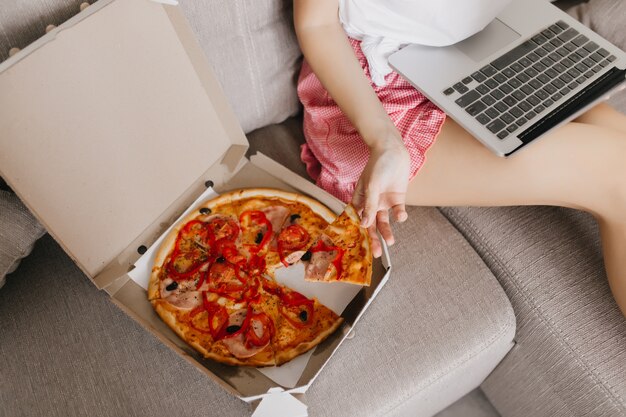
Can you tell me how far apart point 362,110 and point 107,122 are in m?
0.40

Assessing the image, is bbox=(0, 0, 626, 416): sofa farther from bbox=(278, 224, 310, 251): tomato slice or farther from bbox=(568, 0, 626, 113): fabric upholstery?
bbox=(568, 0, 626, 113): fabric upholstery

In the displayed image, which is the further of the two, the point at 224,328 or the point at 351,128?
the point at 351,128

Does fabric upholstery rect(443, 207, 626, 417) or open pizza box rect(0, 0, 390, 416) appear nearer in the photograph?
open pizza box rect(0, 0, 390, 416)

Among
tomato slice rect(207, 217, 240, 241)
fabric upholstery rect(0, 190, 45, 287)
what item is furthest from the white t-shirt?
fabric upholstery rect(0, 190, 45, 287)

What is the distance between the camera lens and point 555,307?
2.93ft

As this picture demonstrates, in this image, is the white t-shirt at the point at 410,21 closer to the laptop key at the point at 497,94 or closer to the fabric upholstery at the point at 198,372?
the laptop key at the point at 497,94

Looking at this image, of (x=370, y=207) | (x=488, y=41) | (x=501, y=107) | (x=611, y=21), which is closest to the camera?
(x=370, y=207)

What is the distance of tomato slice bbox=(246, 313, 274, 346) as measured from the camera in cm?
81

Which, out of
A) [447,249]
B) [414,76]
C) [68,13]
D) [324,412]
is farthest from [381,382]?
[68,13]

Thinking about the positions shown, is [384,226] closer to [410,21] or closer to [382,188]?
[382,188]

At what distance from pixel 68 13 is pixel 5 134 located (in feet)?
0.78

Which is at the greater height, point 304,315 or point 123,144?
point 123,144

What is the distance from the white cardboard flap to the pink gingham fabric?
0.57 feet

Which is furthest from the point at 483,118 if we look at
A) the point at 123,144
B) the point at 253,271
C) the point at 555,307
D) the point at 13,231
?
the point at 13,231
